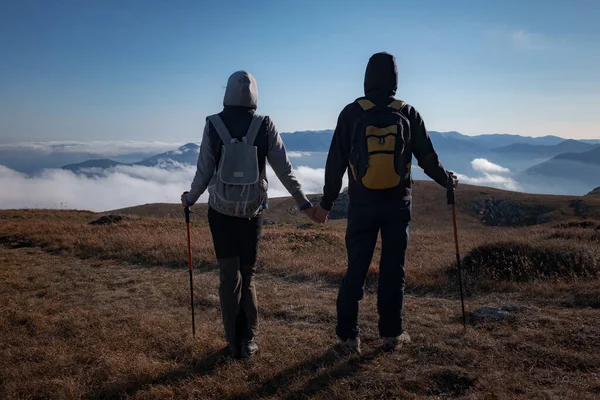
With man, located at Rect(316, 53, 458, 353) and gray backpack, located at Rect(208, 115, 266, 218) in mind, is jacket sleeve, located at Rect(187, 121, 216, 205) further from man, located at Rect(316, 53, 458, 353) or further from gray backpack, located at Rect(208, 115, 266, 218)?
man, located at Rect(316, 53, 458, 353)

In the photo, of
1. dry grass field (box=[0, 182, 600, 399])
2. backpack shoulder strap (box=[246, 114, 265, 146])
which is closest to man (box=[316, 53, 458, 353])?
dry grass field (box=[0, 182, 600, 399])

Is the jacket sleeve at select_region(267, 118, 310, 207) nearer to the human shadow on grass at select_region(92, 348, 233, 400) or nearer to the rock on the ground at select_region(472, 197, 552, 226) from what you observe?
the human shadow on grass at select_region(92, 348, 233, 400)

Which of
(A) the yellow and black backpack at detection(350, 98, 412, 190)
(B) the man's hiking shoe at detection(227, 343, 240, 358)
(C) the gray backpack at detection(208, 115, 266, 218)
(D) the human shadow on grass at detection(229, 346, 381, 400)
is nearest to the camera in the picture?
(D) the human shadow on grass at detection(229, 346, 381, 400)

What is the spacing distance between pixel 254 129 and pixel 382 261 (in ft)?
6.15

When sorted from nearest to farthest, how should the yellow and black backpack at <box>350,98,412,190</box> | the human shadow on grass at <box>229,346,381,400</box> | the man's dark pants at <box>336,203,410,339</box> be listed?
the human shadow on grass at <box>229,346,381,400</box>, the yellow and black backpack at <box>350,98,412,190</box>, the man's dark pants at <box>336,203,410,339</box>

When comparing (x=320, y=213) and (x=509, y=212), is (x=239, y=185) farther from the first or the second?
(x=509, y=212)

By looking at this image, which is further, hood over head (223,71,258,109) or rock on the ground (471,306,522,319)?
rock on the ground (471,306,522,319)

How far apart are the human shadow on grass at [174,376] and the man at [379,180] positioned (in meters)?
1.30

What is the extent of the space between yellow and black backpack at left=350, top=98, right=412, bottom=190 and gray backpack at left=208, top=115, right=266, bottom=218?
100 cm

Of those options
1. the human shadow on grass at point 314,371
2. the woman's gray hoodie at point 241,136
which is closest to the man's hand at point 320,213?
the woman's gray hoodie at point 241,136

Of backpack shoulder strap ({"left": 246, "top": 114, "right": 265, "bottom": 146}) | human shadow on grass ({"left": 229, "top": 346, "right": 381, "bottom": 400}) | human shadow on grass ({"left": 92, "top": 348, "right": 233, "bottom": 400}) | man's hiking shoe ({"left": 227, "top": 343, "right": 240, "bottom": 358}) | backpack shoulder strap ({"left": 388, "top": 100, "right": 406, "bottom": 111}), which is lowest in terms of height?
human shadow on grass ({"left": 92, "top": 348, "right": 233, "bottom": 400})

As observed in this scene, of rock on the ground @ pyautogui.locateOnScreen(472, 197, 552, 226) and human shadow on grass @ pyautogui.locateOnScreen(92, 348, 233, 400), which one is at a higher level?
human shadow on grass @ pyautogui.locateOnScreen(92, 348, 233, 400)

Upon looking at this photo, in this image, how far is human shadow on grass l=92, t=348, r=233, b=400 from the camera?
382cm

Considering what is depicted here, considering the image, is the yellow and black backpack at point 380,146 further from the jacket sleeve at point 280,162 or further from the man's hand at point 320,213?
the jacket sleeve at point 280,162
